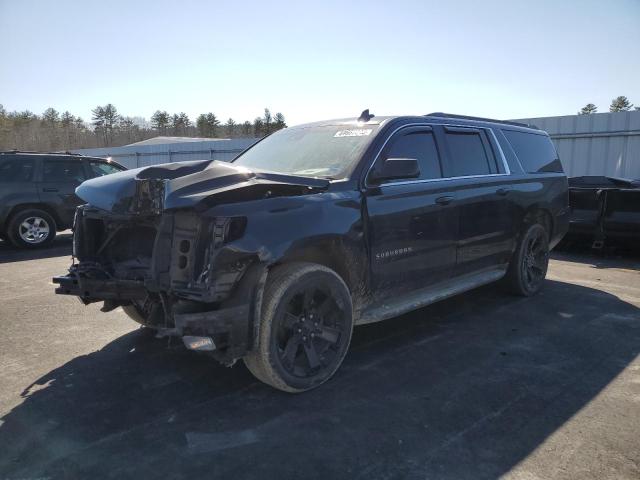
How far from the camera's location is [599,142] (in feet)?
44.1

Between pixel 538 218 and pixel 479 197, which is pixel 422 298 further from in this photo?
pixel 538 218

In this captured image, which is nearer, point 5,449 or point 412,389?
point 5,449

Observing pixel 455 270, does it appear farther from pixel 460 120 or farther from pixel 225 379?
pixel 225 379

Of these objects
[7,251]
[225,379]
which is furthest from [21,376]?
[7,251]

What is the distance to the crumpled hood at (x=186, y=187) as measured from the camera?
3088 mm

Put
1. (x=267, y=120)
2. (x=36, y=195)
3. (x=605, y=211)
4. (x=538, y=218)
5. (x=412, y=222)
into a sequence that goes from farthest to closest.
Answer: (x=267, y=120) → (x=36, y=195) → (x=605, y=211) → (x=538, y=218) → (x=412, y=222)

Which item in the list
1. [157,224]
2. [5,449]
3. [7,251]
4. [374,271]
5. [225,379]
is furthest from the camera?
[7,251]

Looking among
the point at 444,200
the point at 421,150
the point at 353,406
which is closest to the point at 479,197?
the point at 444,200

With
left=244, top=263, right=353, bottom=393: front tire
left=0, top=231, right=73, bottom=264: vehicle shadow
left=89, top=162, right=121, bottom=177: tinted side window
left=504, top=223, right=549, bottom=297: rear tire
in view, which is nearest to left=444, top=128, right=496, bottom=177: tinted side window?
left=504, top=223, right=549, bottom=297: rear tire

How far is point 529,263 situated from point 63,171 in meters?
8.74

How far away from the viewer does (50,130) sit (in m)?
90.5

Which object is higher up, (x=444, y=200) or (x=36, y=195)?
(x=444, y=200)

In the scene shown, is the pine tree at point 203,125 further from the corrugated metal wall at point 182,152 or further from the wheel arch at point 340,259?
the wheel arch at point 340,259

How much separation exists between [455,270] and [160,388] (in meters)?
2.86
